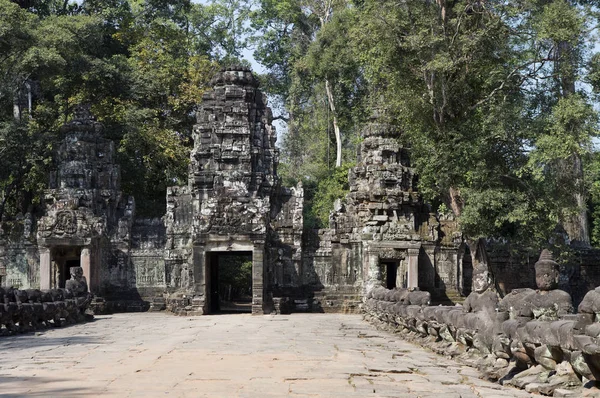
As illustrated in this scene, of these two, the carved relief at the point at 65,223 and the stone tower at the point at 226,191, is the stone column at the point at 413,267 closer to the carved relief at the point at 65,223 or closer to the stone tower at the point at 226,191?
the stone tower at the point at 226,191

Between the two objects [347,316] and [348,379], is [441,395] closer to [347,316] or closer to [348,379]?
[348,379]

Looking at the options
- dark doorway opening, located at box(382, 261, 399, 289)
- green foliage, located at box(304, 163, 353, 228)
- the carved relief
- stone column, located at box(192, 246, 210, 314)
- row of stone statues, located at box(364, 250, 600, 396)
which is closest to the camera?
row of stone statues, located at box(364, 250, 600, 396)

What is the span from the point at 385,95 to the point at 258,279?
7.11m

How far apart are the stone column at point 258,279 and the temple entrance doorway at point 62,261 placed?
6.15m

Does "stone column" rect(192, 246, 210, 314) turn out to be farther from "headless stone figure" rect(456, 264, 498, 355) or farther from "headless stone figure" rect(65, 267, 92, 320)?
"headless stone figure" rect(456, 264, 498, 355)

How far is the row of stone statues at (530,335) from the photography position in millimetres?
7434

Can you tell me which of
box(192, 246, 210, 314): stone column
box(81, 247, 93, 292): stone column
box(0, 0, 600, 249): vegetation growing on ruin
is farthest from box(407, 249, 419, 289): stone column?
box(81, 247, 93, 292): stone column

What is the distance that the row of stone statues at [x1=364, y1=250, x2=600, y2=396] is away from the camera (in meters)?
7.43

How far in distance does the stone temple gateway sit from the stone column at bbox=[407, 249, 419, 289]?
0.04 metres

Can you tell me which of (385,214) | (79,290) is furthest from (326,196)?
(79,290)

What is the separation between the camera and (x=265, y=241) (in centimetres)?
2473

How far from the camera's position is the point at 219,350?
40.3 feet

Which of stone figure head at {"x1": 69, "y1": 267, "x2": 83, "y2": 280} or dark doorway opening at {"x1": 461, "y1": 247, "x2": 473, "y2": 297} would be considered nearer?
stone figure head at {"x1": 69, "y1": 267, "x2": 83, "y2": 280}

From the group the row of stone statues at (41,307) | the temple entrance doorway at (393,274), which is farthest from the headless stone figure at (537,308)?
the temple entrance doorway at (393,274)
